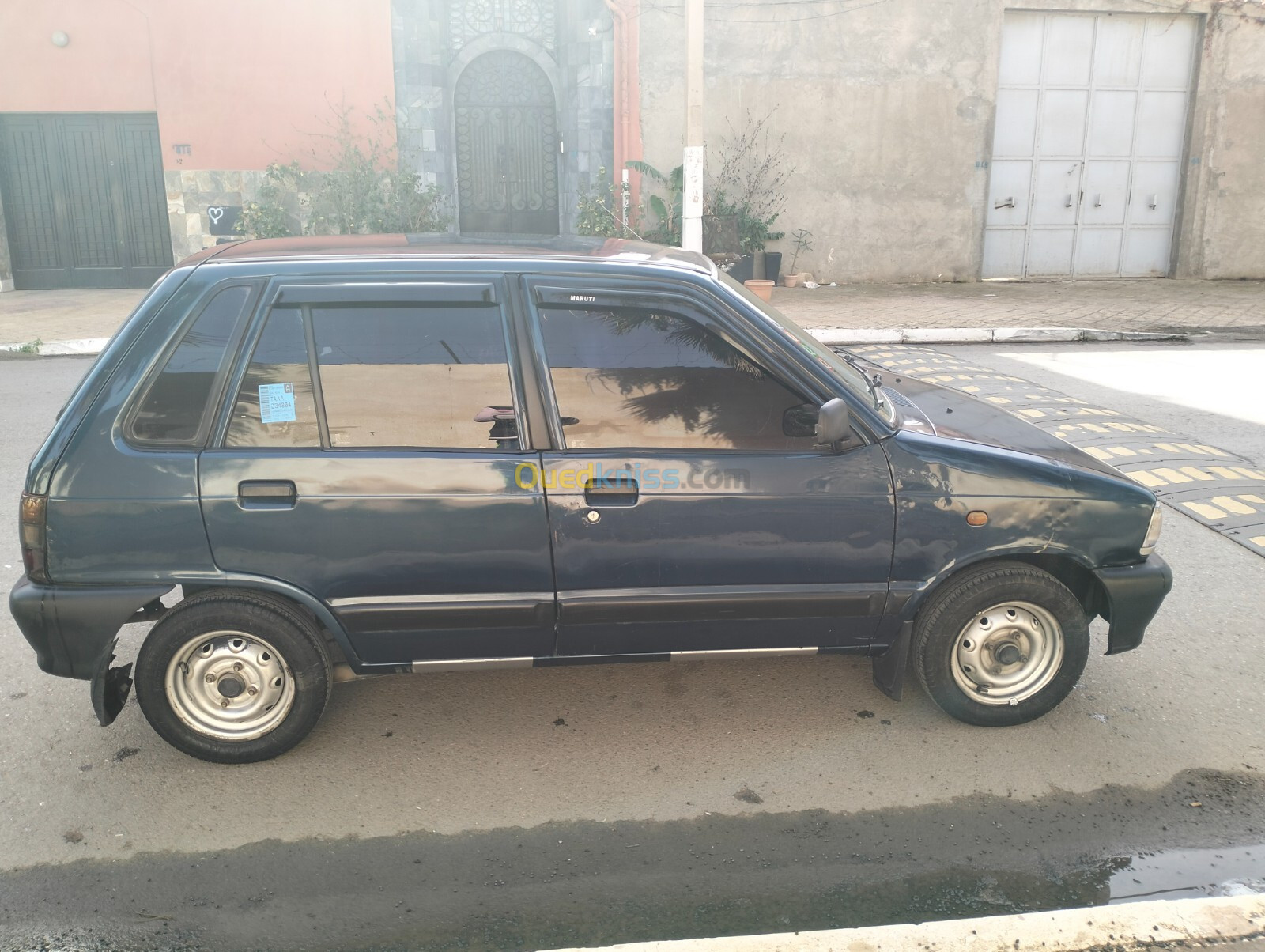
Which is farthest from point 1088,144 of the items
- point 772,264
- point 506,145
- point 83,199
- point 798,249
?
point 83,199

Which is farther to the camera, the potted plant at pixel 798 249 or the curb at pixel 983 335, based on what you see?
the potted plant at pixel 798 249

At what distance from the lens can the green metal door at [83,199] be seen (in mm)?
16516

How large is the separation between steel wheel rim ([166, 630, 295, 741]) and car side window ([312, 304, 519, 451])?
0.80 meters

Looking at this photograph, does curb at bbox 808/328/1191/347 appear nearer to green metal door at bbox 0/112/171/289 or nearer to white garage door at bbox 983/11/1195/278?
white garage door at bbox 983/11/1195/278

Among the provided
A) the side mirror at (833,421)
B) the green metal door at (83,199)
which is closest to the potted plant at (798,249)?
the green metal door at (83,199)

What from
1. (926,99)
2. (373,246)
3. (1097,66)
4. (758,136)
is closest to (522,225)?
(758,136)

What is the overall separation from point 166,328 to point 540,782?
1.96m

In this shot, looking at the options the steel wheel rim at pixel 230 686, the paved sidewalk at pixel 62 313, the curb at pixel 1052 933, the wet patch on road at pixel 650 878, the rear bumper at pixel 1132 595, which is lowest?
the wet patch on road at pixel 650 878

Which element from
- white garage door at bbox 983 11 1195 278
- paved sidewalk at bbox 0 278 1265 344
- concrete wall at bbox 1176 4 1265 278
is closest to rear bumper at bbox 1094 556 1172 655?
paved sidewalk at bbox 0 278 1265 344

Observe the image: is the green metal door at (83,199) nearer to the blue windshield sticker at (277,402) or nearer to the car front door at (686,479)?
the blue windshield sticker at (277,402)

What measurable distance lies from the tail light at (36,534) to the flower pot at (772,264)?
14.9 meters

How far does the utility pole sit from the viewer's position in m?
12.5

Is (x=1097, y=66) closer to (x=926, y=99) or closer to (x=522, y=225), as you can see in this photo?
(x=926, y=99)

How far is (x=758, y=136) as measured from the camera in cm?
1712
